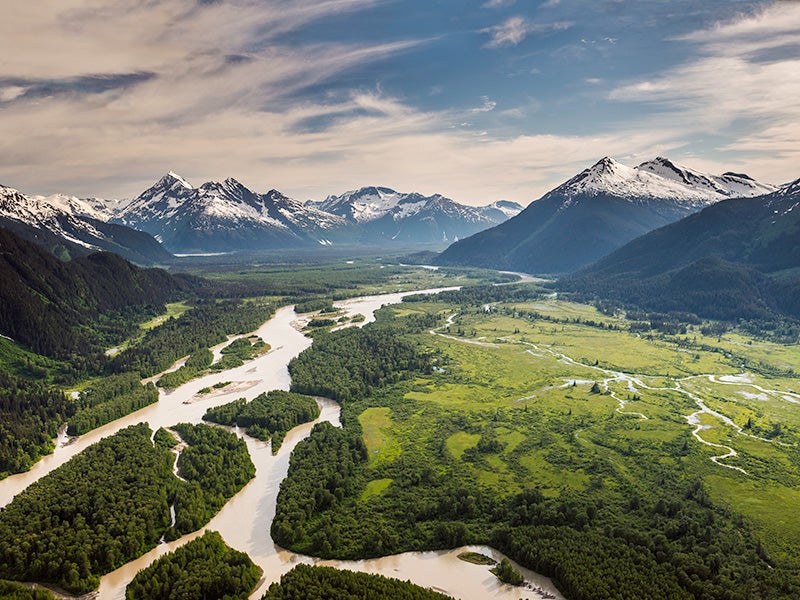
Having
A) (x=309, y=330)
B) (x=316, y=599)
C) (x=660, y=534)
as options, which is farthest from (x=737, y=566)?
(x=309, y=330)

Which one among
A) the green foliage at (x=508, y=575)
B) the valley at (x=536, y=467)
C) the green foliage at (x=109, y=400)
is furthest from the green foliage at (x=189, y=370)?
the green foliage at (x=508, y=575)

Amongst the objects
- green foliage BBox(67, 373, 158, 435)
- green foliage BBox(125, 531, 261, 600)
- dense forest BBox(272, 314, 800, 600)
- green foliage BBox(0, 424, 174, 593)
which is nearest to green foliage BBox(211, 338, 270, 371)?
green foliage BBox(67, 373, 158, 435)

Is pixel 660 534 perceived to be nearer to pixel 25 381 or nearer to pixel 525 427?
pixel 525 427

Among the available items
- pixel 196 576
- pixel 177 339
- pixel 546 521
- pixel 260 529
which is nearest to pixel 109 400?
pixel 177 339

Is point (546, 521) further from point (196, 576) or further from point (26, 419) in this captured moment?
point (26, 419)

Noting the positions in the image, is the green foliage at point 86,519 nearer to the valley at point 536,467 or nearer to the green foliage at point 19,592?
the valley at point 536,467
